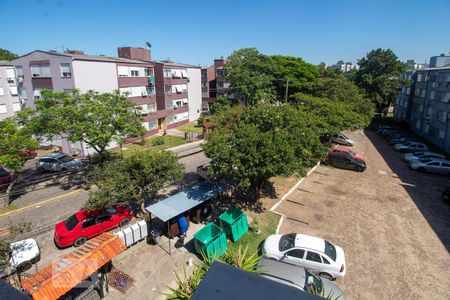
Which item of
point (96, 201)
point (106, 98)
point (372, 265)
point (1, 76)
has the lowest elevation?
point (372, 265)

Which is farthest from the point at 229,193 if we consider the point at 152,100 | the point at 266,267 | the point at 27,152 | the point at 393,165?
the point at 152,100

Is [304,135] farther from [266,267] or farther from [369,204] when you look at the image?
[266,267]

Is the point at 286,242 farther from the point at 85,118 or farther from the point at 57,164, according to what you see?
the point at 57,164

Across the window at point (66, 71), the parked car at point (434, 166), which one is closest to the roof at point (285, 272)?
the parked car at point (434, 166)

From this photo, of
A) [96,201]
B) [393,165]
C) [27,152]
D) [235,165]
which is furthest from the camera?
[393,165]

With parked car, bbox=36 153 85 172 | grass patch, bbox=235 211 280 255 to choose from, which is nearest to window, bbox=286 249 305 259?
grass patch, bbox=235 211 280 255

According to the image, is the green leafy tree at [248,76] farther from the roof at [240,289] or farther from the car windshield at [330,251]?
the roof at [240,289]

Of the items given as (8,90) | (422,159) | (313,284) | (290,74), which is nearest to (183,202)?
(313,284)
